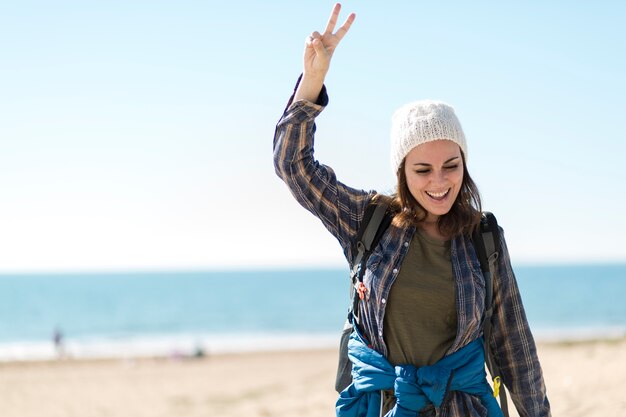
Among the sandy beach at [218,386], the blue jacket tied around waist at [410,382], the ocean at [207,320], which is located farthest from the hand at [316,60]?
the ocean at [207,320]

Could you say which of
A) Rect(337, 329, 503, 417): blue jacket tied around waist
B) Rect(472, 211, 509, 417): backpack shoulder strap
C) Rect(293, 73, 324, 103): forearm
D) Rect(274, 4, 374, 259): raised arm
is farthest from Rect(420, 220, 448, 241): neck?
Rect(293, 73, 324, 103): forearm

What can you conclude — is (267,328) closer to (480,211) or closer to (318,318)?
(318,318)

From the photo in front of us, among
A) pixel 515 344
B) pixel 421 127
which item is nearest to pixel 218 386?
pixel 515 344

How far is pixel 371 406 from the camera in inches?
100

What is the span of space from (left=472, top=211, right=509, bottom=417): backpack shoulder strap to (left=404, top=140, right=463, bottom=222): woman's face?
0.15 metres

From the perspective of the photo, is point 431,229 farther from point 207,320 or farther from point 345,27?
point 207,320

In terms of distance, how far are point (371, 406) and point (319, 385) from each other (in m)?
11.6

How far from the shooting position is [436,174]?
8.43 ft

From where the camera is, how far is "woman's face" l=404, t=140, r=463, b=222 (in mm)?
2576

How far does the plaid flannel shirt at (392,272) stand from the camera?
2.53 meters

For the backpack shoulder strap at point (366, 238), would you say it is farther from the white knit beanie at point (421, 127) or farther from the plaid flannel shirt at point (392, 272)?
the white knit beanie at point (421, 127)

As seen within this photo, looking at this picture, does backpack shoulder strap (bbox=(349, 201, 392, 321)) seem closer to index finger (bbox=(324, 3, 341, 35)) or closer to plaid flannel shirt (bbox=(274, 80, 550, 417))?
plaid flannel shirt (bbox=(274, 80, 550, 417))

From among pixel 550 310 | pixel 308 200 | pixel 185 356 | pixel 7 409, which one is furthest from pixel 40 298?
pixel 308 200

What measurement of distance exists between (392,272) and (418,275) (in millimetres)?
88
